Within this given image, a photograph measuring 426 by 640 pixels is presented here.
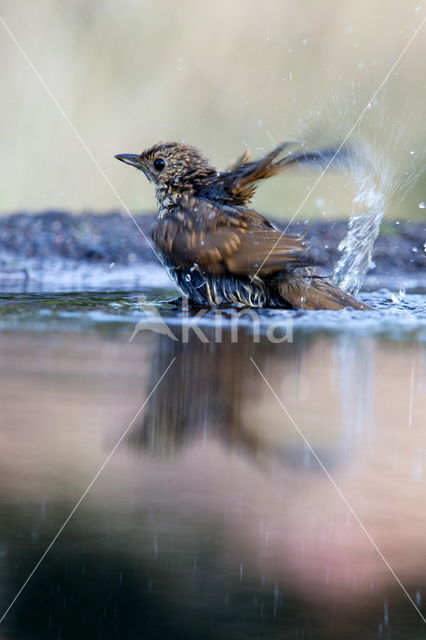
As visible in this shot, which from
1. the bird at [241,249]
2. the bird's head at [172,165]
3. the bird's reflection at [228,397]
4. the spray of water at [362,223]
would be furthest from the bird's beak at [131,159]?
the bird's reflection at [228,397]

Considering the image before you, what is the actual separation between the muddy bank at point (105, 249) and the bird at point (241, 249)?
149 cm

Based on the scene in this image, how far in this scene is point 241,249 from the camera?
232 inches

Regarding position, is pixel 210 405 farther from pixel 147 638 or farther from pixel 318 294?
pixel 318 294

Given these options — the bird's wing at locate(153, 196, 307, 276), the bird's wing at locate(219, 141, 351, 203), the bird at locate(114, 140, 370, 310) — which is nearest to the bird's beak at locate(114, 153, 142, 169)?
the bird at locate(114, 140, 370, 310)

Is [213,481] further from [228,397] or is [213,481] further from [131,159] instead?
[131,159]

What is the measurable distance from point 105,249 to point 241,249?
3585mm

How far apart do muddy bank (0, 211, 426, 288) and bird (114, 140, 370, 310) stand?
1490 millimetres

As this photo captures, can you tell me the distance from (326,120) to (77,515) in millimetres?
4213

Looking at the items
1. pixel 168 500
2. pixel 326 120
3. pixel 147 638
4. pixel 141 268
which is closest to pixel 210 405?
pixel 168 500

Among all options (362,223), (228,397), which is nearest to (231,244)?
(362,223)

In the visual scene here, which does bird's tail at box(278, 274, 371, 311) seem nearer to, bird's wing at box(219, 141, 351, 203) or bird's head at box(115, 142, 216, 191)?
Result: bird's wing at box(219, 141, 351, 203)

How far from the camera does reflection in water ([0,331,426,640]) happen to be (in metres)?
1.89

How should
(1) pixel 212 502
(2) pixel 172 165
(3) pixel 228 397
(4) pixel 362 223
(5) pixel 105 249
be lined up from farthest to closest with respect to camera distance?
(5) pixel 105 249 < (4) pixel 362 223 < (2) pixel 172 165 < (3) pixel 228 397 < (1) pixel 212 502

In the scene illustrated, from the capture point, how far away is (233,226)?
595 centimetres
